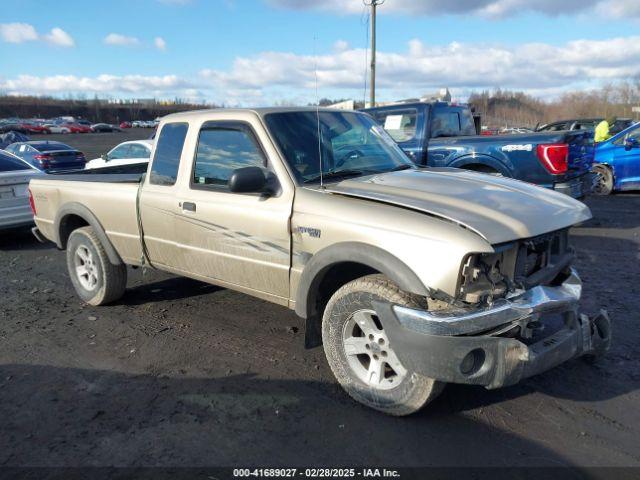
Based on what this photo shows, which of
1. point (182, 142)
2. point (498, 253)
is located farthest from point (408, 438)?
point (182, 142)

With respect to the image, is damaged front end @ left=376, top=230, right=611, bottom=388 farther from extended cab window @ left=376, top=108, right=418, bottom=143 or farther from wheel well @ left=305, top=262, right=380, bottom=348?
extended cab window @ left=376, top=108, right=418, bottom=143

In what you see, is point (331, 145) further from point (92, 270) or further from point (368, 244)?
point (92, 270)

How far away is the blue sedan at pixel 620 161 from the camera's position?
448 inches

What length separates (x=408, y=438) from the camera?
3096 millimetres

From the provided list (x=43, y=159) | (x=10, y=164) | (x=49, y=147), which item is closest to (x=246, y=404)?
(x=10, y=164)

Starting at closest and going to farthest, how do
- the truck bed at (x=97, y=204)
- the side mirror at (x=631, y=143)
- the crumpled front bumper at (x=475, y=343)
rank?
1. the crumpled front bumper at (x=475, y=343)
2. the truck bed at (x=97, y=204)
3. the side mirror at (x=631, y=143)

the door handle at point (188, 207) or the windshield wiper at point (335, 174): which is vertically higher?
the windshield wiper at point (335, 174)

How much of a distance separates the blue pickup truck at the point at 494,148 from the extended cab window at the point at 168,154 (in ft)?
12.4

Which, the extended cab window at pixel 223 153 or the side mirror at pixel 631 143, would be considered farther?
the side mirror at pixel 631 143

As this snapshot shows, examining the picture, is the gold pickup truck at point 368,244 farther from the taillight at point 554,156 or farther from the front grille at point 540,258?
the taillight at point 554,156

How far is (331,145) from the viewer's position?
13.7ft

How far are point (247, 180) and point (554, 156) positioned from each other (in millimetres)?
5404

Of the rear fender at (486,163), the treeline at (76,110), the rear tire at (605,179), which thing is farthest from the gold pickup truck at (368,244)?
the treeline at (76,110)

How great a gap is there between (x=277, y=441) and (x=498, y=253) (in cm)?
173
